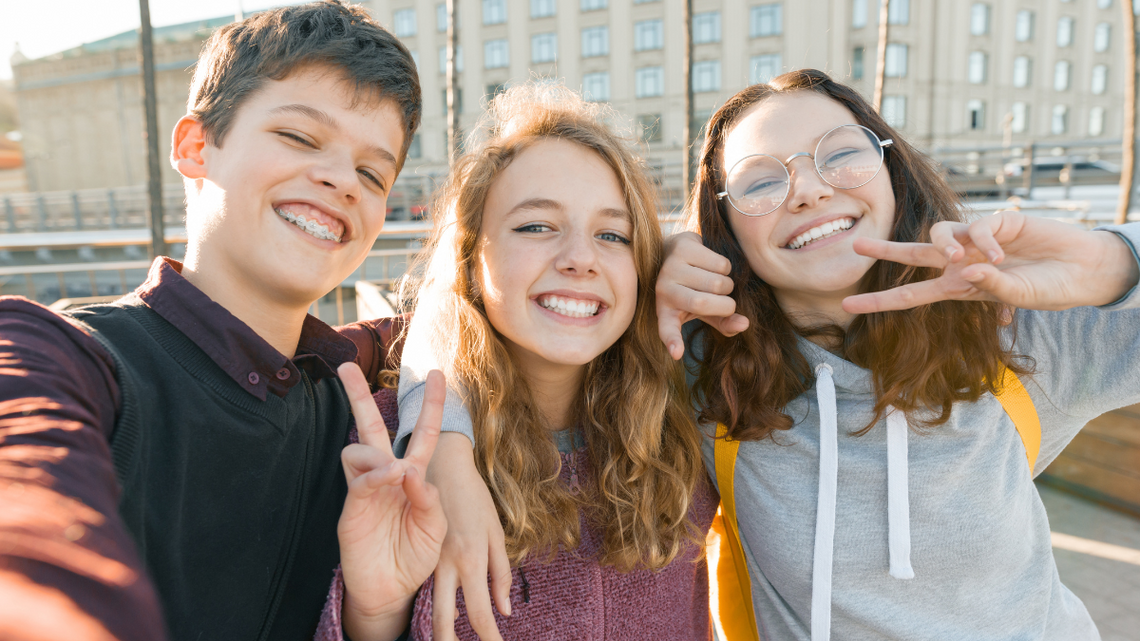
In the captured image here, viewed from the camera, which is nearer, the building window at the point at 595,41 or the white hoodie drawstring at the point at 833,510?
the white hoodie drawstring at the point at 833,510

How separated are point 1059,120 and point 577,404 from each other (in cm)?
4544

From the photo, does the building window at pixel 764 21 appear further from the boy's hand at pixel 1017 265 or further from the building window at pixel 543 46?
the boy's hand at pixel 1017 265

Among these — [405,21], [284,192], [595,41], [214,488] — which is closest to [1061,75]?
[595,41]

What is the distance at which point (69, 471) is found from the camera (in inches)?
29.8

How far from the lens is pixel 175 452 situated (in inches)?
45.4

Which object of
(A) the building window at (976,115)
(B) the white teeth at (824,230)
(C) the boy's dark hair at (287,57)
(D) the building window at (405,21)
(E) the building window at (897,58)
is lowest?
(B) the white teeth at (824,230)

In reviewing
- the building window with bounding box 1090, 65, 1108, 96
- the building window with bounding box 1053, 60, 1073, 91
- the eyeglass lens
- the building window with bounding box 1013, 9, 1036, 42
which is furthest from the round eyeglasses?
the building window with bounding box 1090, 65, 1108, 96

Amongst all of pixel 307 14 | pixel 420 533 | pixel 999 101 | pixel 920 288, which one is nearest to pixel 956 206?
pixel 920 288

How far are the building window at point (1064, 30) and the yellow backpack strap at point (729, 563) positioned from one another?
4540 cm

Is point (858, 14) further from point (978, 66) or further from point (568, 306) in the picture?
point (568, 306)

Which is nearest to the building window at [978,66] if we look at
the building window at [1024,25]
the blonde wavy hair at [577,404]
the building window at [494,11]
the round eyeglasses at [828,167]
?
the building window at [1024,25]

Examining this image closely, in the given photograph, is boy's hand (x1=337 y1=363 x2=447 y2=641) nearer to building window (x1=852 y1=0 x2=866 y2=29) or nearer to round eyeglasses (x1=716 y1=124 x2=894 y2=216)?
round eyeglasses (x1=716 y1=124 x2=894 y2=216)

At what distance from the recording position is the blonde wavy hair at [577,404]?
1.61m

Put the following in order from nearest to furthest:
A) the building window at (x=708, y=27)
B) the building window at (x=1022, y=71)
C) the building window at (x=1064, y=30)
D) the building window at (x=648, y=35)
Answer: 1. the building window at (x=708, y=27)
2. the building window at (x=648, y=35)
3. the building window at (x=1022, y=71)
4. the building window at (x=1064, y=30)
